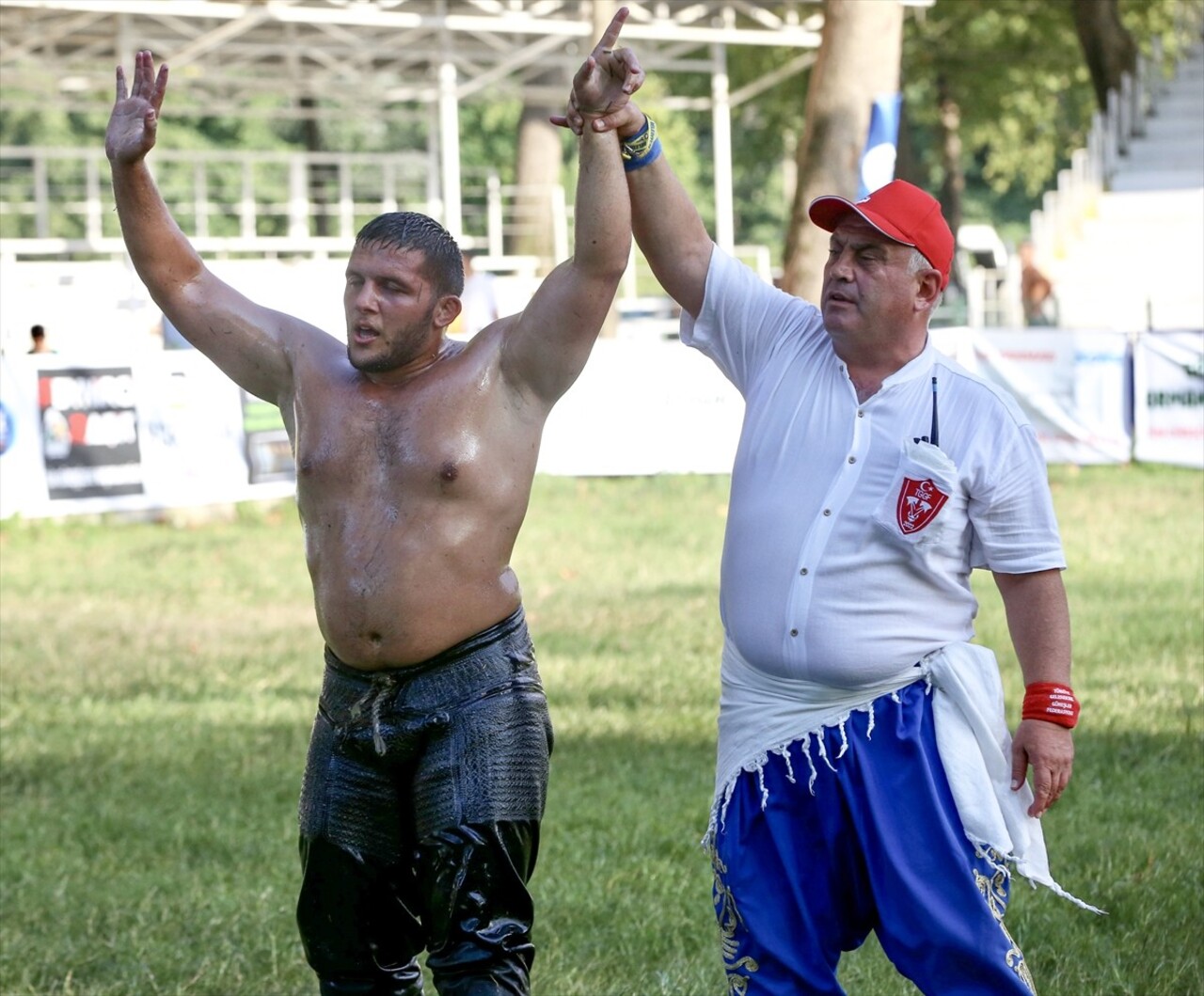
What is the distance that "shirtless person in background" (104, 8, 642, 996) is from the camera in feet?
12.3

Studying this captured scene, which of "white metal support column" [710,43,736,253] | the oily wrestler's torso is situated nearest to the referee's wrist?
the oily wrestler's torso

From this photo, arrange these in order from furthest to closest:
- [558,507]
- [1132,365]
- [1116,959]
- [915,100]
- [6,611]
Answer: [915,100] → [1132,365] → [558,507] → [6,611] → [1116,959]

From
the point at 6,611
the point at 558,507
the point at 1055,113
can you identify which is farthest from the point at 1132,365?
the point at 1055,113

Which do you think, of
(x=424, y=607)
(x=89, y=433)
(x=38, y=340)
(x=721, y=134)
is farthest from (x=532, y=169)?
(x=424, y=607)

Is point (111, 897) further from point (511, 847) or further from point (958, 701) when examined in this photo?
point (958, 701)

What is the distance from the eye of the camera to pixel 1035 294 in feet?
80.3

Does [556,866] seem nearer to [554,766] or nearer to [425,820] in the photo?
[554,766]

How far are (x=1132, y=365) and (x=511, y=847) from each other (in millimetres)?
14131

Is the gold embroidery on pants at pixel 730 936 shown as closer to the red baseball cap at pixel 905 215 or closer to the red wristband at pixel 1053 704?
the red wristband at pixel 1053 704

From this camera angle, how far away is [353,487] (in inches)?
154

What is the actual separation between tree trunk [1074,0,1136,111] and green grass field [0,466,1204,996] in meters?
14.5

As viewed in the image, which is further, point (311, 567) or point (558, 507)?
point (558, 507)

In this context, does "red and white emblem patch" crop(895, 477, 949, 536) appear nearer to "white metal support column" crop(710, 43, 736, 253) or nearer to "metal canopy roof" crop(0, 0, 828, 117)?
"metal canopy roof" crop(0, 0, 828, 117)

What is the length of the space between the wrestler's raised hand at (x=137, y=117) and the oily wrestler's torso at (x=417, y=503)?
663 mm
